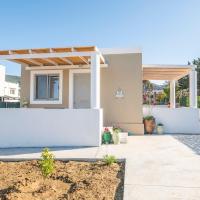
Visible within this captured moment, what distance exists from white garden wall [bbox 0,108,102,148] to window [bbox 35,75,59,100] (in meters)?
3.83

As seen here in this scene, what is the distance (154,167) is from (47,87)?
8.53m

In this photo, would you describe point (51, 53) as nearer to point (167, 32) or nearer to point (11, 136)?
point (11, 136)

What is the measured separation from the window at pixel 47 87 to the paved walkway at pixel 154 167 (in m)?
5.10

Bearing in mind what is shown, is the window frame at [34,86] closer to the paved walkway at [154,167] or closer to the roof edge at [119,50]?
the roof edge at [119,50]

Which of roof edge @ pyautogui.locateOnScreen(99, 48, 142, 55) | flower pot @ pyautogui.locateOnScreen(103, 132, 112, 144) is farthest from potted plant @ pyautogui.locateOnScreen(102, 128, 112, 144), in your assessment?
roof edge @ pyautogui.locateOnScreen(99, 48, 142, 55)

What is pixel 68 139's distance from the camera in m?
9.67

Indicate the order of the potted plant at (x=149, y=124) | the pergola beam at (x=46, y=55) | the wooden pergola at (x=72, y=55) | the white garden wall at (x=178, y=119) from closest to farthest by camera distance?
the wooden pergola at (x=72, y=55), the pergola beam at (x=46, y=55), the potted plant at (x=149, y=124), the white garden wall at (x=178, y=119)

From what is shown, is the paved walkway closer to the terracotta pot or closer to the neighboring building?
the terracotta pot

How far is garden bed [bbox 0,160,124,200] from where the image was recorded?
4.45m

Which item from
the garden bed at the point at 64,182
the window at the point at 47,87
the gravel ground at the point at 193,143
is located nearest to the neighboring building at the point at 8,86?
the window at the point at 47,87

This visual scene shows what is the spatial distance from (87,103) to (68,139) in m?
4.00

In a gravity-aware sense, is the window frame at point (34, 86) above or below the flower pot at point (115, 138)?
above

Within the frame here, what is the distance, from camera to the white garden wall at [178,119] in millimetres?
14109

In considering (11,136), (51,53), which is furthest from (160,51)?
(11,136)
